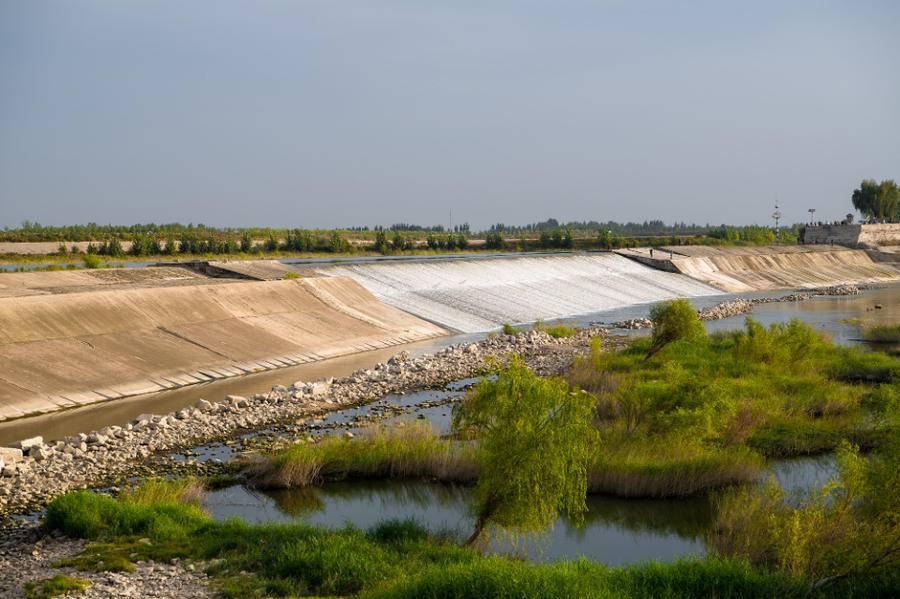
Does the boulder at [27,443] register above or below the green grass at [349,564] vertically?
above

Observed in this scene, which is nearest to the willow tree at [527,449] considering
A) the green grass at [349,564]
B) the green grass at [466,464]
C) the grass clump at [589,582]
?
the green grass at [349,564]

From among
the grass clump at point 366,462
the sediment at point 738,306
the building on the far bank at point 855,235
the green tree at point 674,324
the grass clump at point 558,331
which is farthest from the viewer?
the building on the far bank at point 855,235

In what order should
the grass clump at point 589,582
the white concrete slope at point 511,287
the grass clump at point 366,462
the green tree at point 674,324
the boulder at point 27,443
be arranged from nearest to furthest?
the grass clump at point 589,582 < the grass clump at point 366,462 < the boulder at point 27,443 < the green tree at point 674,324 < the white concrete slope at point 511,287

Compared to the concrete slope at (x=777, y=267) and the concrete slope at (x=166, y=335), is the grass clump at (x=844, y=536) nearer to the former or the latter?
the concrete slope at (x=166, y=335)

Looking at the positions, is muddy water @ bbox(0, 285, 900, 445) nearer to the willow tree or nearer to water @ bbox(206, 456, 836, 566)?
water @ bbox(206, 456, 836, 566)

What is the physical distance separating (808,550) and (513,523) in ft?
11.0

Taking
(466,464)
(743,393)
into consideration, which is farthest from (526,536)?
(743,393)

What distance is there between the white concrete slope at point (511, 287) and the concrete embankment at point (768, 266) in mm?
4168

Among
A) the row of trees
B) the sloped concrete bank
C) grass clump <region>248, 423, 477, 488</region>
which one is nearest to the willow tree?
grass clump <region>248, 423, 477, 488</region>

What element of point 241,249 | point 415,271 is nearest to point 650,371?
point 415,271

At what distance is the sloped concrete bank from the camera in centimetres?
1394

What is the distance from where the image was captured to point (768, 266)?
249 feet

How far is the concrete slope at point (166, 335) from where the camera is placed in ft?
69.5

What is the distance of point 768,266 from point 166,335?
2426 inches
